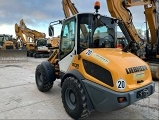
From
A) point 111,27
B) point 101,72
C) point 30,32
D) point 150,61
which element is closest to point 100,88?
point 101,72

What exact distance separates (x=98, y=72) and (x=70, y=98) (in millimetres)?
926

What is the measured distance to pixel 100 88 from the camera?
308 centimetres

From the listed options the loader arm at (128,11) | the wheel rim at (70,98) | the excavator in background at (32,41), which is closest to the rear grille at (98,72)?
the wheel rim at (70,98)

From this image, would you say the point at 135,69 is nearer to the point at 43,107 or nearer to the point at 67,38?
the point at 67,38

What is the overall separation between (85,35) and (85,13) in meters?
0.45

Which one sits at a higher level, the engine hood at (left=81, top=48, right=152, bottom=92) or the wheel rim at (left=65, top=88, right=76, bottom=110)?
the engine hood at (left=81, top=48, right=152, bottom=92)

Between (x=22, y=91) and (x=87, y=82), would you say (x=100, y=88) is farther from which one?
(x=22, y=91)

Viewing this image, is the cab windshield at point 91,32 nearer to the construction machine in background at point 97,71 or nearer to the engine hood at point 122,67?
the construction machine in background at point 97,71

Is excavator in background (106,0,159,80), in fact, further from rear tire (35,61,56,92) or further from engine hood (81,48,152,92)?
engine hood (81,48,152,92)

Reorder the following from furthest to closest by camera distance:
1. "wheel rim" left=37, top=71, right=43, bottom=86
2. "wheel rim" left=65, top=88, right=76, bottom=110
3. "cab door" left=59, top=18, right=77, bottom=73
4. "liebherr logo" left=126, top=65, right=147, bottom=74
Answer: "wheel rim" left=37, top=71, right=43, bottom=86, "cab door" left=59, top=18, right=77, bottom=73, "wheel rim" left=65, top=88, right=76, bottom=110, "liebherr logo" left=126, top=65, right=147, bottom=74

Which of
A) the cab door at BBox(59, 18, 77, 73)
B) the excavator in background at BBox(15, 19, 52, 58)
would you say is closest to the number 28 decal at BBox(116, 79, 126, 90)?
the cab door at BBox(59, 18, 77, 73)

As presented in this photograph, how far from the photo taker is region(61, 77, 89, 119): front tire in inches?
130

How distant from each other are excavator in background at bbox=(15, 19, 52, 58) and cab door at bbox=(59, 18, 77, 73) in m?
14.0

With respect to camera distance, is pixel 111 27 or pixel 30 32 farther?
pixel 30 32
